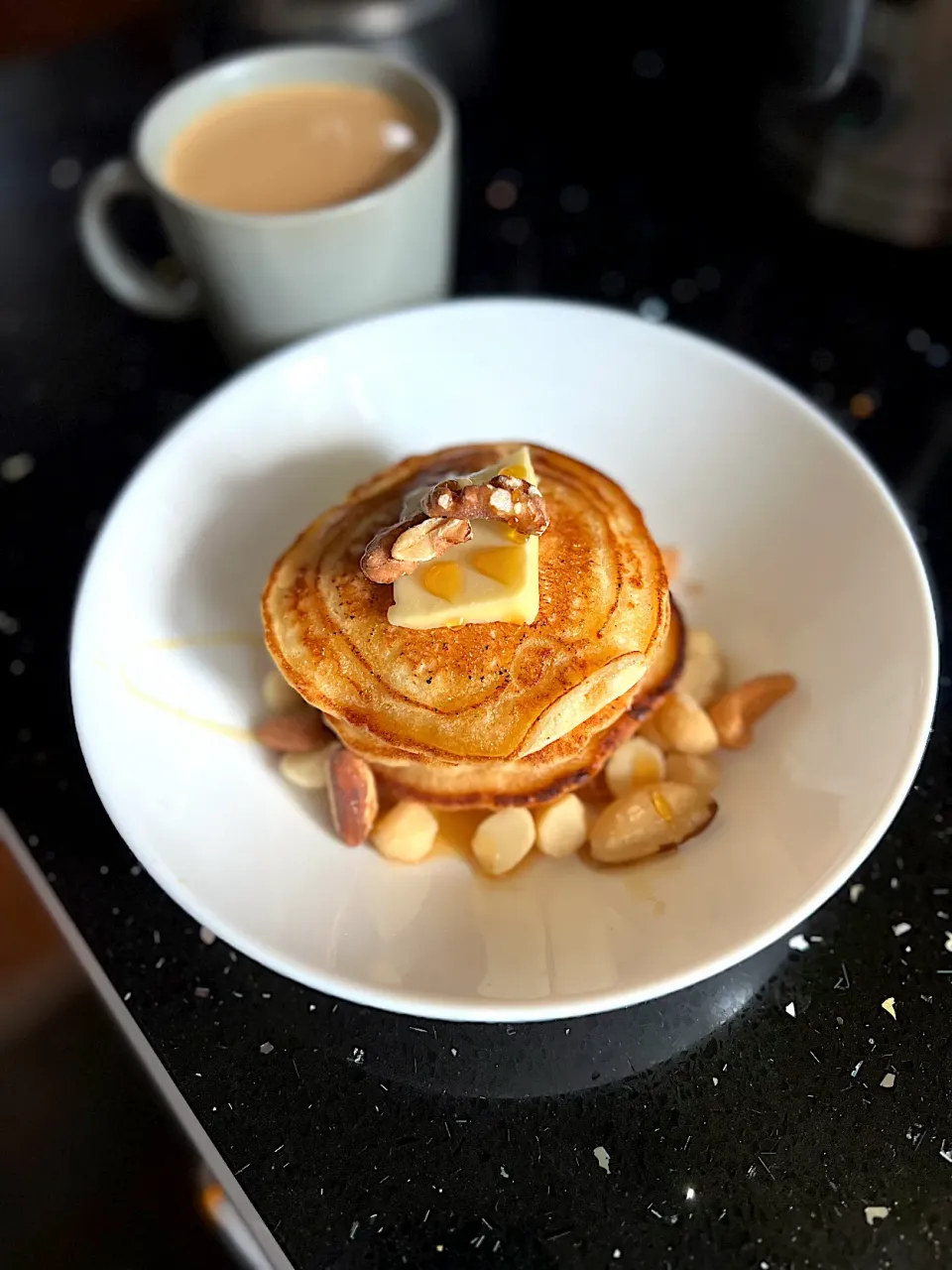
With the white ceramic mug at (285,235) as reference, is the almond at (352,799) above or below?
below

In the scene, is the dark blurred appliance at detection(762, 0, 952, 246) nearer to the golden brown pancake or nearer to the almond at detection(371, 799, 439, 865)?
the golden brown pancake

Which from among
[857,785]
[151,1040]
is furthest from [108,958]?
[857,785]

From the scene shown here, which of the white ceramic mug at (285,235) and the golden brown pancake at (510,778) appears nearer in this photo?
the golden brown pancake at (510,778)

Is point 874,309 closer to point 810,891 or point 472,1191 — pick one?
point 810,891

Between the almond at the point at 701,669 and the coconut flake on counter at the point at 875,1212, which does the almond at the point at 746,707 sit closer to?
the almond at the point at 701,669

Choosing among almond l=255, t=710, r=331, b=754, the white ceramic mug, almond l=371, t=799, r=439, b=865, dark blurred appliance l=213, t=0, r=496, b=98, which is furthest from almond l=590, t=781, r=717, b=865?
dark blurred appliance l=213, t=0, r=496, b=98

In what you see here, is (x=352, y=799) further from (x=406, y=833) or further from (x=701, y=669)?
(x=701, y=669)

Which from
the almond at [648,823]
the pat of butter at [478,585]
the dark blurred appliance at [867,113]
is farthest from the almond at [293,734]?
the dark blurred appliance at [867,113]
